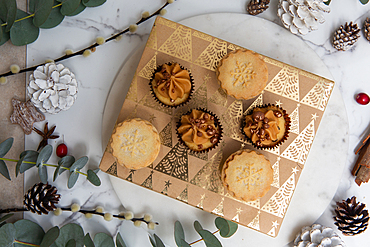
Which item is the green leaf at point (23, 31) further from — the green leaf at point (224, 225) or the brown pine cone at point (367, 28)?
the brown pine cone at point (367, 28)

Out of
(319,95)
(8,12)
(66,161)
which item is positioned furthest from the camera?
(66,161)

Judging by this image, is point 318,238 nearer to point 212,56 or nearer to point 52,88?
point 212,56

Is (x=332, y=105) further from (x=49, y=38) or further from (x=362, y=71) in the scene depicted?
(x=49, y=38)

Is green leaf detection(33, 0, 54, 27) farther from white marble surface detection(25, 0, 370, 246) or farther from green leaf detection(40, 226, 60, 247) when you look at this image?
green leaf detection(40, 226, 60, 247)

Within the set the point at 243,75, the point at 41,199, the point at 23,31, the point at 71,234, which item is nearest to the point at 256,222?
the point at 243,75

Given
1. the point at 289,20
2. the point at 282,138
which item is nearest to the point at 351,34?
the point at 289,20

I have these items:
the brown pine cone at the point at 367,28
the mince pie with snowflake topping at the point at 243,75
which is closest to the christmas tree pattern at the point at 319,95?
the mince pie with snowflake topping at the point at 243,75
